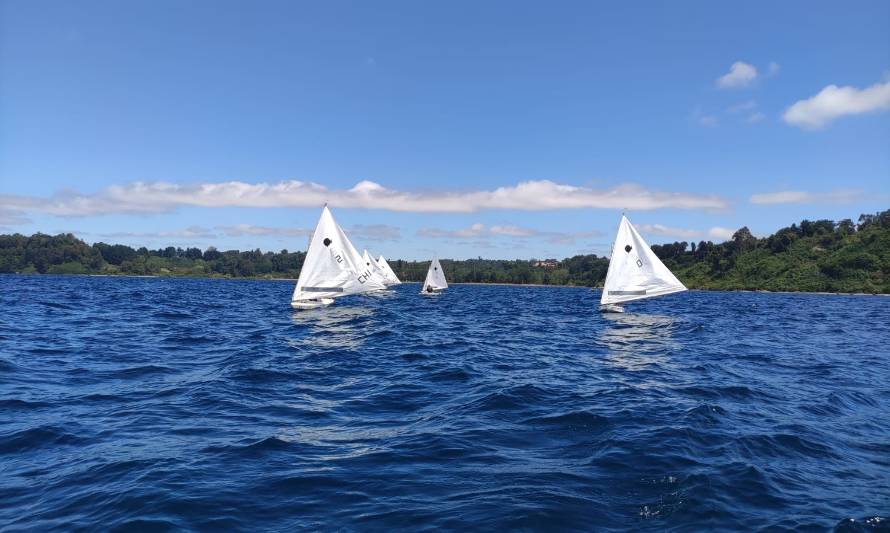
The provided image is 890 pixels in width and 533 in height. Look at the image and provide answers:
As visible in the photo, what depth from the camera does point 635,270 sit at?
47094 millimetres

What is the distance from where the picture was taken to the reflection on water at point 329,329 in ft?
87.2

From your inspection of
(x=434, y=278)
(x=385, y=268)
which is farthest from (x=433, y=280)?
(x=385, y=268)

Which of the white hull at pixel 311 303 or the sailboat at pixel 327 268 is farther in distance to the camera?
the white hull at pixel 311 303

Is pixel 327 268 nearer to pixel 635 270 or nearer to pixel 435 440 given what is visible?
pixel 635 270

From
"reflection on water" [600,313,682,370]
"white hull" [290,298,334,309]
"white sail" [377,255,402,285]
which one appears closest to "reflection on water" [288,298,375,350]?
"white hull" [290,298,334,309]

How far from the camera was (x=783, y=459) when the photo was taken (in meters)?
9.91

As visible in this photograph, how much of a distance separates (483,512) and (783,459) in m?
6.18

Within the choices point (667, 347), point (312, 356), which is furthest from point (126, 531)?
point (667, 347)

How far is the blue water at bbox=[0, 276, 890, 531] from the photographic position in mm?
7527

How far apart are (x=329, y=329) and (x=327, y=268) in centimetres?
1536

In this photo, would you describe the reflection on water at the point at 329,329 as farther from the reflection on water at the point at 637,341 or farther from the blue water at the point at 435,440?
the reflection on water at the point at 637,341

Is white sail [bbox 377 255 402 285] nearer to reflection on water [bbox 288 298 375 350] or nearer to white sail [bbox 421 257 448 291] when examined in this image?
white sail [bbox 421 257 448 291]

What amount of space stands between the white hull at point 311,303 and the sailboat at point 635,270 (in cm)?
2589

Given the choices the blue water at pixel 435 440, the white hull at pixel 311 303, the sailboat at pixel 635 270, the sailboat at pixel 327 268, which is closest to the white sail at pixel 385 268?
the white hull at pixel 311 303
